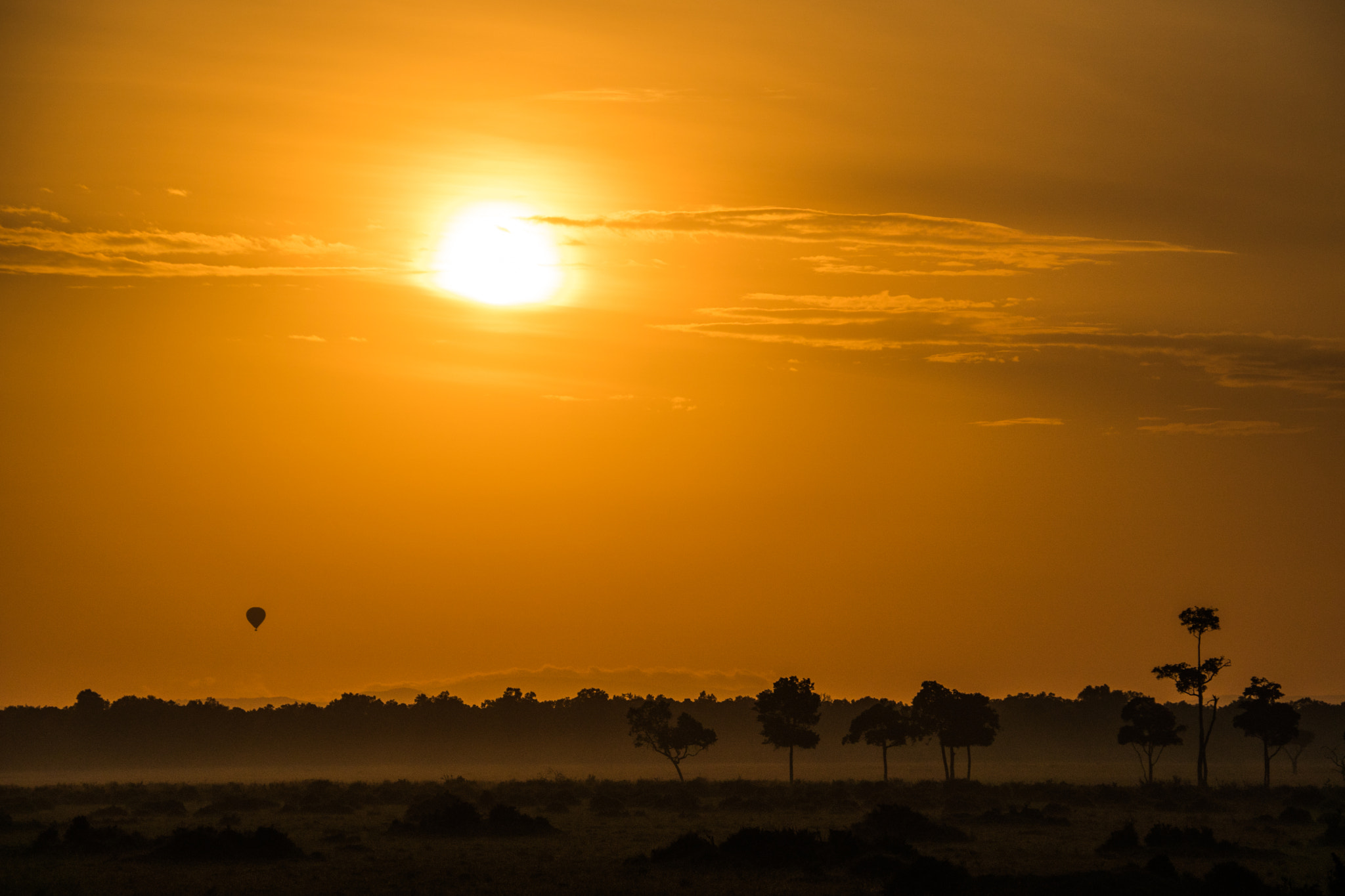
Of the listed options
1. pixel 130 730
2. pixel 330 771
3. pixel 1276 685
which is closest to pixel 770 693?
pixel 1276 685

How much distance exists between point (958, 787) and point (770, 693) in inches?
804

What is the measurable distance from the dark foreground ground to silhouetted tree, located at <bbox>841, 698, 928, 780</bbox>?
81.1 feet

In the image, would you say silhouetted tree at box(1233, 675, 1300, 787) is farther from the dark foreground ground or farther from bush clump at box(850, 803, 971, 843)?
bush clump at box(850, 803, 971, 843)

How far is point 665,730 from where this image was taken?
364 ft

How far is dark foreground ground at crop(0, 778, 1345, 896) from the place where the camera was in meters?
38.0

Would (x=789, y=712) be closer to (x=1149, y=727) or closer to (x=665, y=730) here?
(x=665, y=730)

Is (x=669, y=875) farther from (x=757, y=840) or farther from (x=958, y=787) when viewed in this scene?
(x=958, y=787)

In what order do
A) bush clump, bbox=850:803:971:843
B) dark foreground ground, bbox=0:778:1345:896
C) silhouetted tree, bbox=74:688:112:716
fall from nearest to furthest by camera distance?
dark foreground ground, bbox=0:778:1345:896, bush clump, bbox=850:803:971:843, silhouetted tree, bbox=74:688:112:716

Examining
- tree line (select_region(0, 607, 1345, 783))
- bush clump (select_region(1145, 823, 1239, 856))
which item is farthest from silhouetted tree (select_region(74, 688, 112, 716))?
bush clump (select_region(1145, 823, 1239, 856))

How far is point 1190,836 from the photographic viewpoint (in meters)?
48.8

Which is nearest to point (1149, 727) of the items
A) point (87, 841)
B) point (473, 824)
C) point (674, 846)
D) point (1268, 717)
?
point (1268, 717)

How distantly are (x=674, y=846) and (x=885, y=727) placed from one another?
64426 mm

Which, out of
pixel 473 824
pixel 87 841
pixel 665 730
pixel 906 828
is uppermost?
pixel 665 730

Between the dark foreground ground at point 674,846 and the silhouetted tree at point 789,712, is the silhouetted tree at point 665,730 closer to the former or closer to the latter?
the silhouetted tree at point 789,712
